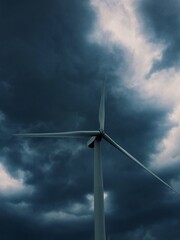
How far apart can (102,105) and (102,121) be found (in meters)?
4.09

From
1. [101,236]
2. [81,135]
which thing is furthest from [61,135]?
[101,236]

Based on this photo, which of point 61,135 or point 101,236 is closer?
point 101,236

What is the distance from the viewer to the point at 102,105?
69.1 meters

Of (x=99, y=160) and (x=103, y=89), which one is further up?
(x=103, y=89)

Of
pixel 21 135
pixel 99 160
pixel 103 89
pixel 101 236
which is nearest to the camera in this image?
pixel 101 236

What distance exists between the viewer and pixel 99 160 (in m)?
61.6

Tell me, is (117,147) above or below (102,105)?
below

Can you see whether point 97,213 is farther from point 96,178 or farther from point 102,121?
point 102,121

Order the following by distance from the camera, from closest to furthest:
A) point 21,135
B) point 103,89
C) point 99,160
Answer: point 99,160 → point 21,135 → point 103,89

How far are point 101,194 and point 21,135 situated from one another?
1818 centimetres

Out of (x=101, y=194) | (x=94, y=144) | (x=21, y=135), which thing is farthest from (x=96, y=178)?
(x=21, y=135)

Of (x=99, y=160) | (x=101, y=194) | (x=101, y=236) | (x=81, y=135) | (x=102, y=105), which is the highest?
(x=102, y=105)

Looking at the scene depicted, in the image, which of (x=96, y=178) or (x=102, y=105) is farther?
(x=102, y=105)

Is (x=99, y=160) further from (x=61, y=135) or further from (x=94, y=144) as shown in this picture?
(x=61, y=135)
